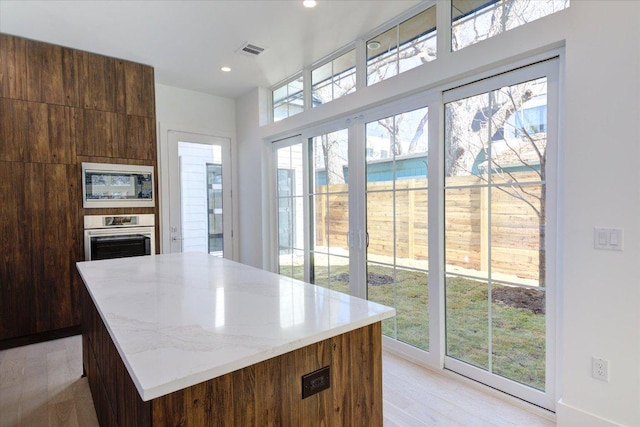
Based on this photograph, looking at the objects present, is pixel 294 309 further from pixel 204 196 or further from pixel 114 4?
pixel 204 196

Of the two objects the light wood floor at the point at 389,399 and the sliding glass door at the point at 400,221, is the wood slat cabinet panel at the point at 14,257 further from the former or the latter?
the sliding glass door at the point at 400,221

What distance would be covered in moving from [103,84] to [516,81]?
3.74 meters

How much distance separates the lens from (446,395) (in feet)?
7.50

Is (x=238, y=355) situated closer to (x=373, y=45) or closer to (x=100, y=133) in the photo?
(x=373, y=45)

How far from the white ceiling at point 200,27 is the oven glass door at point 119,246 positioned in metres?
1.87

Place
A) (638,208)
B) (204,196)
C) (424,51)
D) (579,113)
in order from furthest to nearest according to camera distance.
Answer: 1. (204,196)
2. (424,51)
3. (579,113)
4. (638,208)

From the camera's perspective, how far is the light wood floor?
204cm

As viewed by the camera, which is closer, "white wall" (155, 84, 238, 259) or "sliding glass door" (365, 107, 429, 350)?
"sliding glass door" (365, 107, 429, 350)

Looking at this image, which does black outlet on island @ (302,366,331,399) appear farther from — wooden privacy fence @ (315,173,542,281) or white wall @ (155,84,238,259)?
white wall @ (155,84,238,259)

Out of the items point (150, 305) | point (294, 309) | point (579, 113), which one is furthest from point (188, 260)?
point (579, 113)

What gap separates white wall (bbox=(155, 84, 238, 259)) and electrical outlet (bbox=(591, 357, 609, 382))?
417 centimetres

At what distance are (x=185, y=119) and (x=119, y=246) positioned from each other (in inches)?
74.0

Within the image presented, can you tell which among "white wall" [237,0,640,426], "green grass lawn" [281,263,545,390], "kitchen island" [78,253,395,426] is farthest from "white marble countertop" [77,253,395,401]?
"green grass lawn" [281,263,545,390]

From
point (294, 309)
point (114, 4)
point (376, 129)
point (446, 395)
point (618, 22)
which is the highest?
point (114, 4)
